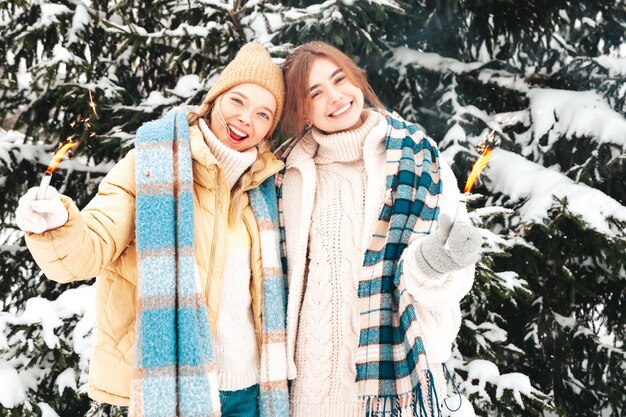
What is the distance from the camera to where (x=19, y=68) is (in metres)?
3.80

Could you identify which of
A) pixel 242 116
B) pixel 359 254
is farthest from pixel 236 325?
pixel 242 116

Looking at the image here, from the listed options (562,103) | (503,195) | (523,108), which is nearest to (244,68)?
(503,195)

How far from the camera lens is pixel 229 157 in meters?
2.00

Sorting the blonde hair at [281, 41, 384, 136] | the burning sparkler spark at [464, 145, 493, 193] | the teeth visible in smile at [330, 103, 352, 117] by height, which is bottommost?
the burning sparkler spark at [464, 145, 493, 193]

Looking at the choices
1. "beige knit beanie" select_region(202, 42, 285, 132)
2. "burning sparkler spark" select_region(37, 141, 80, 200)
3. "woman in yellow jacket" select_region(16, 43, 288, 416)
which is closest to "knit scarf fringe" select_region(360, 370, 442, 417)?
"woman in yellow jacket" select_region(16, 43, 288, 416)

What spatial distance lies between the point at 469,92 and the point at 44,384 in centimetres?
355

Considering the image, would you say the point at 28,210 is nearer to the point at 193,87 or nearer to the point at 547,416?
the point at 193,87

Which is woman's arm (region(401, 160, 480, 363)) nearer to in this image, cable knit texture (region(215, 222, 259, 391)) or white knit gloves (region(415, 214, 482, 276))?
white knit gloves (region(415, 214, 482, 276))

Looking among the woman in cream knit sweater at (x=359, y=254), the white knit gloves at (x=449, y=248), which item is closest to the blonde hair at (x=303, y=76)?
the woman in cream knit sweater at (x=359, y=254)

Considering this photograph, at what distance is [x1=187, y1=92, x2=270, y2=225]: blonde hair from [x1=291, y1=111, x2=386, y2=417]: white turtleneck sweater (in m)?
0.29

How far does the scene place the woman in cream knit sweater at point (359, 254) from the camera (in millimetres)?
1898

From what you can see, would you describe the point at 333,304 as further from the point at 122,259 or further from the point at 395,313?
the point at 122,259

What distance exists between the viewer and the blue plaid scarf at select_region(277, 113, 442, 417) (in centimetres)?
188

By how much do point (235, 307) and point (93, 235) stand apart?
597mm
